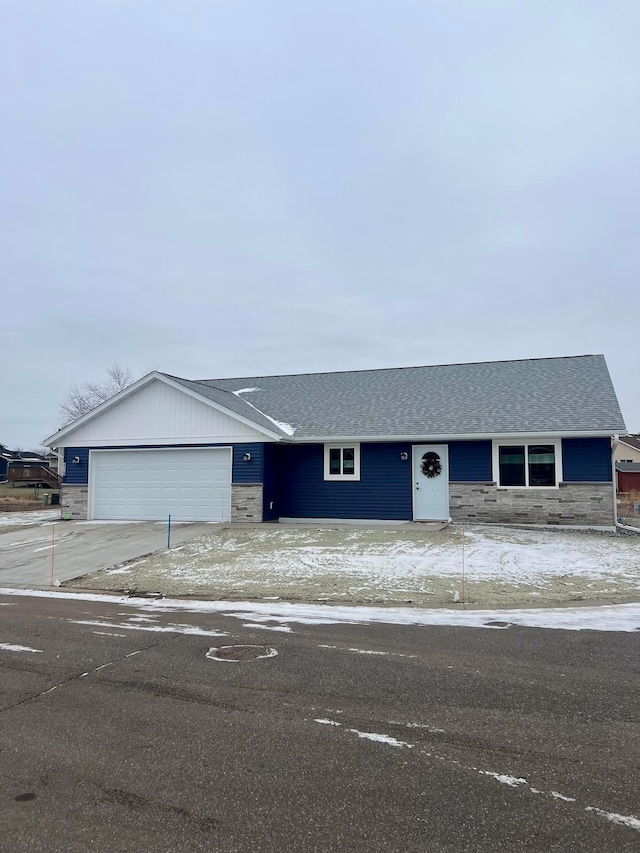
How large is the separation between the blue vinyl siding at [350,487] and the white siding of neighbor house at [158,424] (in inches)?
72.6

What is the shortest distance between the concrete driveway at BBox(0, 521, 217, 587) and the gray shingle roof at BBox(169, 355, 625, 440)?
4568 mm

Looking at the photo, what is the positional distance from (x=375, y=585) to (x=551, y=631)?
3.23 metres

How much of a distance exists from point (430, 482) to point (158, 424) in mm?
8632

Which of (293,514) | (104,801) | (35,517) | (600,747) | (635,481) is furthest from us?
(635,481)

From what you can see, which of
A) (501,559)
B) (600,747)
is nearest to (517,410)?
(501,559)

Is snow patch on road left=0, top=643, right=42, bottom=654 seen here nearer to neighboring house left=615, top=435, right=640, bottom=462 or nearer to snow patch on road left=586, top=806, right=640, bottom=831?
snow patch on road left=586, top=806, right=640, bottom=831

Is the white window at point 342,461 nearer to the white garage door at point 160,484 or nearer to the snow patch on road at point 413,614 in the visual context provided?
the white garage door at point 160,484

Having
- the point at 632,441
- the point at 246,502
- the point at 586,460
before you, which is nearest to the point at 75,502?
the point at 246,502

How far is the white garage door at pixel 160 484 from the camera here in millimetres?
18359

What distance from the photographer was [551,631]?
6781 mm

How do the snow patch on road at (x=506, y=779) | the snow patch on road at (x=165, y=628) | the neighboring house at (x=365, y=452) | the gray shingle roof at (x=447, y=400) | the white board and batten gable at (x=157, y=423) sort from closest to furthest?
1. the snow patch on road at (x=506, y=779)
2. the snow patch on road at (x=165, y=628)
3. the neighboring house at (x=365, y=452)
4. the gray shingle roof at (x=447, y=400)
5. the white board and batten gable at (x=157, y=423)

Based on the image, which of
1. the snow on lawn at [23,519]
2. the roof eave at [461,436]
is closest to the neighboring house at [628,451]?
the roof eave at [461,436]

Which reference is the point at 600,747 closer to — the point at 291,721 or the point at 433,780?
the point at 433,780

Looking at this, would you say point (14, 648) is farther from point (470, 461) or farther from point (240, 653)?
point (470, 461)
